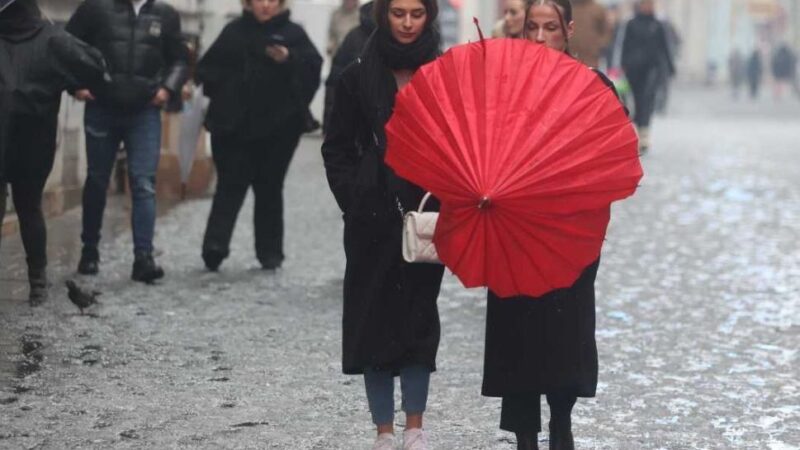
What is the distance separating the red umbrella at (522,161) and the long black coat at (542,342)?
307 mm

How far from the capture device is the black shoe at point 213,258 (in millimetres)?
11422

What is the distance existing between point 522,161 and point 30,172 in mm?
4606

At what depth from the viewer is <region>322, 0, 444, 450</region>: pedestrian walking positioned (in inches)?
247

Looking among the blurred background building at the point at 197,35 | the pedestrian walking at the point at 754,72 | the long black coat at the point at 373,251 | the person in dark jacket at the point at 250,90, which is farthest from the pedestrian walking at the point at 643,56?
the pedestrian walking at the point at 754,72

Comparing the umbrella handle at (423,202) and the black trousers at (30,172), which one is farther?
the black trousers at (30,172)

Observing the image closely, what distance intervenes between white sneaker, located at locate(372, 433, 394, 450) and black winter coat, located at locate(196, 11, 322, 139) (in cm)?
505

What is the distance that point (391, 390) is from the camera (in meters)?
6.50

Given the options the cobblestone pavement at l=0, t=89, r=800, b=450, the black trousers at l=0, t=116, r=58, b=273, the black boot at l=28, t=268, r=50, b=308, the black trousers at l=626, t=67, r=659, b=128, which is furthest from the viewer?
the black trousers at l=626, t=67, r=659, b=128

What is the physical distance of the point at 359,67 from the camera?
6328 millimetres

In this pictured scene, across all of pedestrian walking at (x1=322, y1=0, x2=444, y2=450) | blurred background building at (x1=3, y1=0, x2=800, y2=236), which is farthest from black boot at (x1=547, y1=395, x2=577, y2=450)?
blurred background building at (x1=3, y1=0, x2=800, y2=236)

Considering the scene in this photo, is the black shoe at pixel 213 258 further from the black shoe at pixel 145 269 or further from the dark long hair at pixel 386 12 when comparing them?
the dark long hair at pixel 386 12

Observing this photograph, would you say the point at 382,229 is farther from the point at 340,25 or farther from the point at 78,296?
the point at 340,25

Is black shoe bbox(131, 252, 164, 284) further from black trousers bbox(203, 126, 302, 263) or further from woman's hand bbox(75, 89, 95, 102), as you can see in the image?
woman's hand bbox(75, 89, 95, 102)

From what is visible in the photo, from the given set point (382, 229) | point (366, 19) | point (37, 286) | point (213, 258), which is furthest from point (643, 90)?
point (382, 229)
